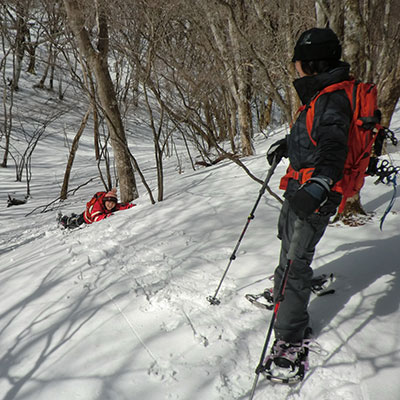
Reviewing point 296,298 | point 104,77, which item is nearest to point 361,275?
point 296,298

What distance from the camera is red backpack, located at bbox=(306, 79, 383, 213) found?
1872 mm

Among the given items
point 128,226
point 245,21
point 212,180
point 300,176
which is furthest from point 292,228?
point 245,21

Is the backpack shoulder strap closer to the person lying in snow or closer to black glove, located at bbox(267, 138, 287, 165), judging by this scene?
black glove, located at bbox(267, 138, 287, 165)

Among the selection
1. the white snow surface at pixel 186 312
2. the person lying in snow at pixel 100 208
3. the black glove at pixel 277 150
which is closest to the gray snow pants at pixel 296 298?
the white snow surface at pixel 186 312

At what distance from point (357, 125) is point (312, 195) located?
541 millimetres

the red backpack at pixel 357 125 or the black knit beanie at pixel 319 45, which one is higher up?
the black knit beanie at pixel 319 45

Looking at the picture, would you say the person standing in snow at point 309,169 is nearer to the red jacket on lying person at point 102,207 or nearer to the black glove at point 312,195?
the black glove at point 312,195

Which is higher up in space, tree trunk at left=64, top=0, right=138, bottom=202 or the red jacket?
tree trunk at left=64, top=0, right=138, bottom=202

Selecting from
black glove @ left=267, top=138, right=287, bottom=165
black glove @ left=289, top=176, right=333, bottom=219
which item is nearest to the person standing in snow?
black glove @ left=289, top=176, right=333, bottom=219

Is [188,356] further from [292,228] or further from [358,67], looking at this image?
[358,67]

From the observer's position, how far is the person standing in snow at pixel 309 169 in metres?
1.79

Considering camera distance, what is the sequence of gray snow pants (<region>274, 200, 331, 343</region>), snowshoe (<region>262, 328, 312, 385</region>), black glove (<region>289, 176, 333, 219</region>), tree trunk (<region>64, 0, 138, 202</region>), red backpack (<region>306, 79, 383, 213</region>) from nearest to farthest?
black glove (<region>289, 176, 333, 219</region>)
red backpack (<region>306, 79, 383, 213</region>)
snowshoe (<region>262, 328, 312, 385</region>)
gray snow pants (<region>274, 200, 331, 343</region>)
tree trunk (<region>64, 0, 138, 202</region>)

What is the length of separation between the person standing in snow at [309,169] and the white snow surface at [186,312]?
1.06 ft

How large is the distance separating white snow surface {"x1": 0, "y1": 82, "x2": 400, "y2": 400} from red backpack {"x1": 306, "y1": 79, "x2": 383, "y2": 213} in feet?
3.41
